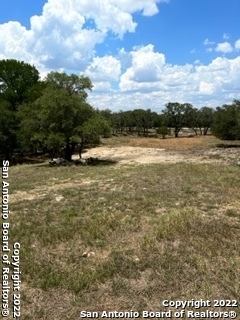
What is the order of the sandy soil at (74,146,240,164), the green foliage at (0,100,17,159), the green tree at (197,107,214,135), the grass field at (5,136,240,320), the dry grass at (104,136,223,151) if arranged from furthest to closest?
the green tree at (197,107,214,135), the dry grass at (104,136,223,151), the green foliage at (0,100,17,159), the sandy soil at (74,146,240,164), the grass field at (5,136,240,320)

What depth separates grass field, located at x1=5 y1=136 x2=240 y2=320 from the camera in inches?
265

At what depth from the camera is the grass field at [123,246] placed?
6.73 metres

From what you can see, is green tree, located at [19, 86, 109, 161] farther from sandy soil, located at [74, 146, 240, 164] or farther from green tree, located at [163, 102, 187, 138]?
green tree, located at [163, 102, 187, 138]

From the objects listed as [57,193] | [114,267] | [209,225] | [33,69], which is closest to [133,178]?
[57,193]

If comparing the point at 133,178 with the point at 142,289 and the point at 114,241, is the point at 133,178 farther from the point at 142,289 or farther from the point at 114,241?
the point at 142,289

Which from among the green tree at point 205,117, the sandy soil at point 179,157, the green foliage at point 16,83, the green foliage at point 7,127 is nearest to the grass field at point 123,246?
the sandy soil at point 179,157

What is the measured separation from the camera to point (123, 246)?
9133mm

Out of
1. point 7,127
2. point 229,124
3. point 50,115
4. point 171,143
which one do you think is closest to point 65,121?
point 50,115

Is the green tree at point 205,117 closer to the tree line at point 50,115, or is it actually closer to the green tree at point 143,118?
the green tree at point 143,118

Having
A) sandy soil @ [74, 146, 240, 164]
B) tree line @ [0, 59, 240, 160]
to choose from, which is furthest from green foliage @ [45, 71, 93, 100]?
sandy soil @ [74, 146, 240, 164]

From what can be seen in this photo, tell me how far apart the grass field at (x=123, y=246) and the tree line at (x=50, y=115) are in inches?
517

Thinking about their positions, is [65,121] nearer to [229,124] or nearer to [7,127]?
[7,127]

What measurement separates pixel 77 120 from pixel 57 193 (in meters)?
15.1

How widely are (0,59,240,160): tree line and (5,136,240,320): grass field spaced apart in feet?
43.1
